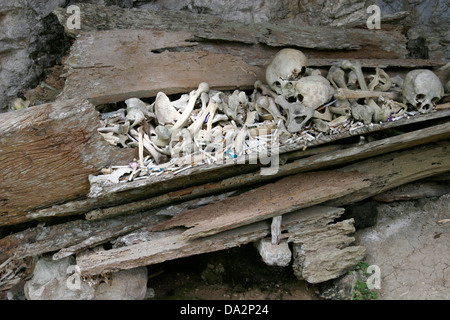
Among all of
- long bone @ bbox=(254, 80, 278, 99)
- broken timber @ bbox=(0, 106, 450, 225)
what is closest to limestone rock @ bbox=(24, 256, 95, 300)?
broken timber @ bbox=(0, 106, 450, 225)

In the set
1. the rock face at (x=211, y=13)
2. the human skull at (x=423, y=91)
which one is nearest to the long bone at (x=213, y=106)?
the rock face at (x=211, y=13)

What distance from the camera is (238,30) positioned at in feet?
14.6

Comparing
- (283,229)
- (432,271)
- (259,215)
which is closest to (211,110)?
(259,215)

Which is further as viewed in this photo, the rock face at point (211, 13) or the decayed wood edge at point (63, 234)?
the rock face at point (211, 13)

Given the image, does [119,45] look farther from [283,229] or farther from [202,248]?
[283,229]

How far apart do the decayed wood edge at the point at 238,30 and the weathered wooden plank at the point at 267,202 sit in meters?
1.64

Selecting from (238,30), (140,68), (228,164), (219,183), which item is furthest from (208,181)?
(238,30)

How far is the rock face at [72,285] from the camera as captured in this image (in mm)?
3576

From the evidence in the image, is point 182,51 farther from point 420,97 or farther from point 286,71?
point 420,97

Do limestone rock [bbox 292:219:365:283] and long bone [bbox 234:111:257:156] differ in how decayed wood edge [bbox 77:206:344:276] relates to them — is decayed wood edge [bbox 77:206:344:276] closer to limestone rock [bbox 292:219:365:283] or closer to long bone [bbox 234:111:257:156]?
limestone rock [bbox 292:219:365:283]

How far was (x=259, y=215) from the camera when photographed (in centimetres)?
356

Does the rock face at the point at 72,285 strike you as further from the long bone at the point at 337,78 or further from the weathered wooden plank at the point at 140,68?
the long bone at the point at 337,78

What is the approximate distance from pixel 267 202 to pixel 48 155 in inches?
76.3

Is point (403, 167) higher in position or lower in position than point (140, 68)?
lower
